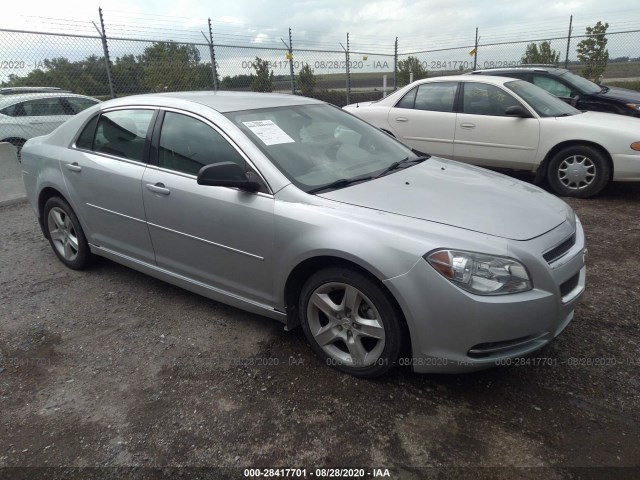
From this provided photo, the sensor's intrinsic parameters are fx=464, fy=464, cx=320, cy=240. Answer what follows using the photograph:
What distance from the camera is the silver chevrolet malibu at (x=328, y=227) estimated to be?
224cm

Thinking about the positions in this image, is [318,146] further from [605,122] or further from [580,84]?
[580,84]

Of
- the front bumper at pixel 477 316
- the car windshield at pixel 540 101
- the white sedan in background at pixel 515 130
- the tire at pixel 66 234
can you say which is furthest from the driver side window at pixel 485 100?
the tire at pixel 66 234

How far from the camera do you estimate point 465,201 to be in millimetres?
2645

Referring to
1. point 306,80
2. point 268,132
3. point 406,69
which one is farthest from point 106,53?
point 406,69

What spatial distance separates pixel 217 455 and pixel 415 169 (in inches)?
85.4

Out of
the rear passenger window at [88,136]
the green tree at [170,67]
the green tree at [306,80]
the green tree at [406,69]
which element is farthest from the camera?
the green tree at [406,69]

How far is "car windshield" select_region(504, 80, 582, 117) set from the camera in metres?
6.13

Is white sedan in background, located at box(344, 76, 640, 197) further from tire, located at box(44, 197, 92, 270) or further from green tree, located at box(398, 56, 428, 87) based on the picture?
green tree, located at box(398, 56, 428, 87)

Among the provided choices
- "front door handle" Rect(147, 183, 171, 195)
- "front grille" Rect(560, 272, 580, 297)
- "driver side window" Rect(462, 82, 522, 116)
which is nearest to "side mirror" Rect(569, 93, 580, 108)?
"driver side window" Rect(462, 82, 522, 116)

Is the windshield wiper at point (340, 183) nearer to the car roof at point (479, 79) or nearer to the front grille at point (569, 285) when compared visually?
the front grille at point (569, 285)

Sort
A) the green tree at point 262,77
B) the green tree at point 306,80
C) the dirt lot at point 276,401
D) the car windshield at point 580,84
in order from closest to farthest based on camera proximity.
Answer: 1. the dirt lot at point 276,401
2. the car windshield at point 580,84
3. the green tree at point 262,77
4. the green tree at point 306,80

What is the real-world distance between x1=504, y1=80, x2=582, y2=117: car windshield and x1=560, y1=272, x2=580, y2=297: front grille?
13.8 ft

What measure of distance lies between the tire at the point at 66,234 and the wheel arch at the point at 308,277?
2243mm

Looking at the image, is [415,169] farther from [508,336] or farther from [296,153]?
[508,336]
